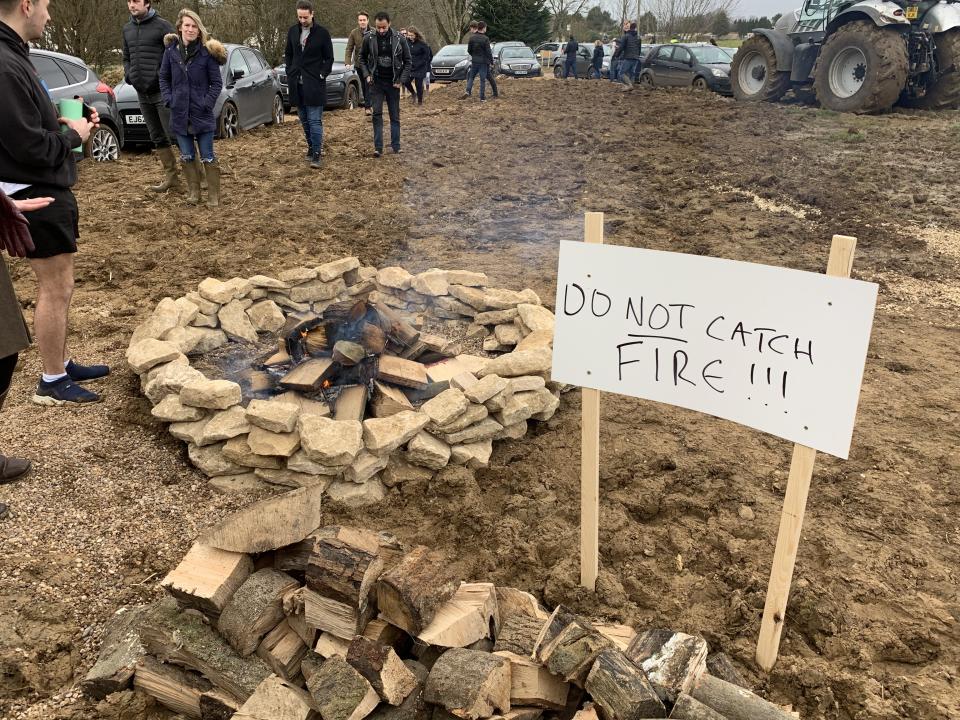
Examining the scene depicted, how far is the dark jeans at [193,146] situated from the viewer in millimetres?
6617

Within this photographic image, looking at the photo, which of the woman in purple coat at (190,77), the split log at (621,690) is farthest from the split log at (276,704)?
the woman in purple coat at (190,77)

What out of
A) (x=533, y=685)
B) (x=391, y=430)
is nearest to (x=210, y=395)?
(x=391, y=430)

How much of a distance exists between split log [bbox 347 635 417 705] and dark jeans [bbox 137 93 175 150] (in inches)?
262

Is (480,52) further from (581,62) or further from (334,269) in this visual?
(334,269)

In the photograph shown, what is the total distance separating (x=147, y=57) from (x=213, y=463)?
17.4 ft

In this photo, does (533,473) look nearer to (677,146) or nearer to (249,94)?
(677,146)

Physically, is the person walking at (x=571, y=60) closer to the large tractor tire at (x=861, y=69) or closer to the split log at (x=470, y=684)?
the large tractor tire at (x=861, y=69)

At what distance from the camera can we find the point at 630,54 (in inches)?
703

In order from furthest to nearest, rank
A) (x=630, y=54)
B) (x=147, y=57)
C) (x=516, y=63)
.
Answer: (x=516, y=63)
(x=630, y=54)
(x=147, y=57)

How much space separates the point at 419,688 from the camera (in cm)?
182

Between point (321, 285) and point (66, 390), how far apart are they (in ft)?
5.19

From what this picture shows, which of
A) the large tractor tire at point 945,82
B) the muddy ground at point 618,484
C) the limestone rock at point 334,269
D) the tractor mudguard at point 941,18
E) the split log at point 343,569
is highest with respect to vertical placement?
the tractor mudguard at point 941,18

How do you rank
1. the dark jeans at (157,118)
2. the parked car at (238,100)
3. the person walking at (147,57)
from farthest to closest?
the parked car at (238,100) < the dark jeans at (157,118) < the person walking at (147,57)

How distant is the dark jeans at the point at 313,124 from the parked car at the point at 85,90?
7.11 feet
